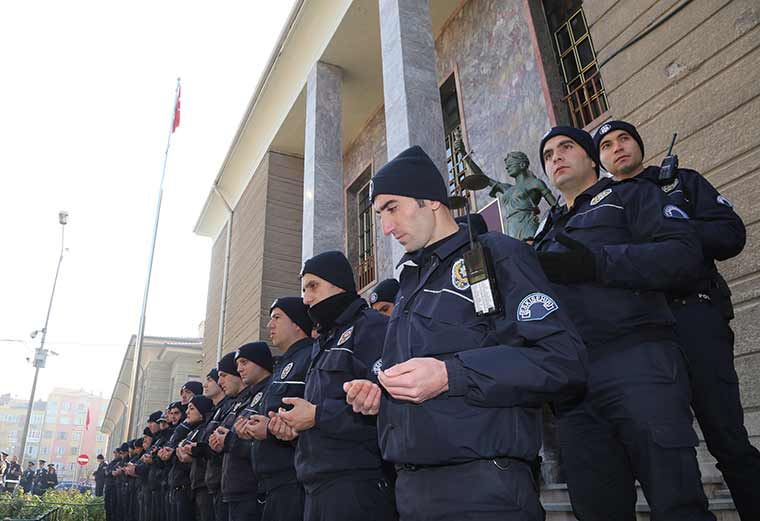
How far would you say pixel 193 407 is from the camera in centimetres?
595

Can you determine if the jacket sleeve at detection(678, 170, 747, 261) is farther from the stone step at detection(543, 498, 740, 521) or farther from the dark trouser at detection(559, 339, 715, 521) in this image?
the stone step at detection(543, 498, 740, 521)

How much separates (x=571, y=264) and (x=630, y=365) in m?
0.39

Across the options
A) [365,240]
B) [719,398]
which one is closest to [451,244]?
[719,398]

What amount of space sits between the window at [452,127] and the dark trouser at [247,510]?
19.0 feet

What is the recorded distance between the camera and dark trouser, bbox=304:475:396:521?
7.16ft

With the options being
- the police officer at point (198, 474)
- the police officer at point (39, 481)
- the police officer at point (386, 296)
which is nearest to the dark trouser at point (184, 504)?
the police officer at point (198, 474)

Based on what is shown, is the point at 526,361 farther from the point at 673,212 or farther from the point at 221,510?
the point at 221,510

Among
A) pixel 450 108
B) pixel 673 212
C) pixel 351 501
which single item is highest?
pixel 450 108

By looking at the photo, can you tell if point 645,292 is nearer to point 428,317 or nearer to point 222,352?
point 428,317

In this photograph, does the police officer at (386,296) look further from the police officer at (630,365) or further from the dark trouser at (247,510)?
the police officer at (630,365)

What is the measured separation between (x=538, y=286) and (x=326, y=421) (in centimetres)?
121

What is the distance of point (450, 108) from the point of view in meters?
9.12

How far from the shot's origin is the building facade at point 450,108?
3053 millimetres

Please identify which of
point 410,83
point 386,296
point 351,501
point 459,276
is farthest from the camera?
point 410,83
